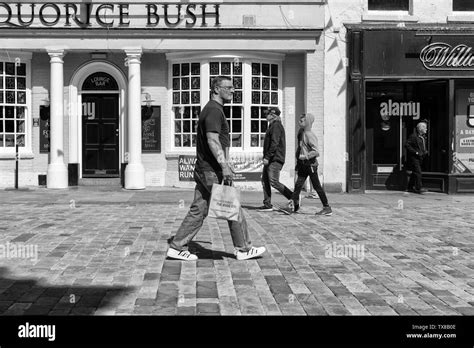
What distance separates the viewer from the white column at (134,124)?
16453 millimetres

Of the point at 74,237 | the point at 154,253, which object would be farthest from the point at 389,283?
the point at 74,237

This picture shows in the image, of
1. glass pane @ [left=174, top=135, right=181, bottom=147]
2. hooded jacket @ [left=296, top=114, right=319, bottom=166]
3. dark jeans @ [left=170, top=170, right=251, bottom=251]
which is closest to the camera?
dark jeans @ [left=170, top=170, right=251, bottom=251]

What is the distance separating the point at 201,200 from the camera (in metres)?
6.86

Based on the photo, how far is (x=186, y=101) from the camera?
56.2ft

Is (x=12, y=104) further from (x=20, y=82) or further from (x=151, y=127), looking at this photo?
(x=151, y=127)

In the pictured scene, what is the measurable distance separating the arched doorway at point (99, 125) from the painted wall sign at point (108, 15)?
1.71 m

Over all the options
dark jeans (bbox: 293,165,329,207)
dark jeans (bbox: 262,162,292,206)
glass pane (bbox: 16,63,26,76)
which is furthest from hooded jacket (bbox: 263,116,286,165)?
glass pane (bbox: 16,63,26,76)

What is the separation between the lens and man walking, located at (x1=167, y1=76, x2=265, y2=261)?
6.68m

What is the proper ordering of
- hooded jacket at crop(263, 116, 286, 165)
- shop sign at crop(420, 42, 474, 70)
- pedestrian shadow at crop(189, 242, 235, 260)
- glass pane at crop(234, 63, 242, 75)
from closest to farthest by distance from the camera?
pedestrian shadow at crop(189, 242, 235, 260)
hooded jacket at crop(263, 116, 286, 165)
shop sign at crop(420, 42, 474, 70)
glass pane at crop(234, 63, 242, 75)

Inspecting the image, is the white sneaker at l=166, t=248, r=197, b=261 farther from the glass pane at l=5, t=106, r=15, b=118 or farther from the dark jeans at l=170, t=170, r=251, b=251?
the glass pane at l=5, t=106, r=15, b=118

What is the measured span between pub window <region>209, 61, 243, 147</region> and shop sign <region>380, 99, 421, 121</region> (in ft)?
13.3

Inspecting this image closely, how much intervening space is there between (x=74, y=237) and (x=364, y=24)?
35.3 feet
